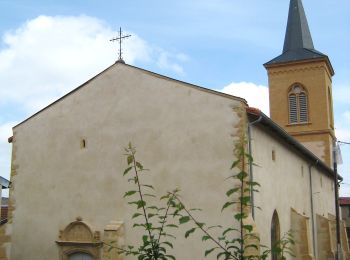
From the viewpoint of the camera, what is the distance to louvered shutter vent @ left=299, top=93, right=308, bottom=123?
95.1 ft

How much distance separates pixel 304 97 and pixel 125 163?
17887 mm

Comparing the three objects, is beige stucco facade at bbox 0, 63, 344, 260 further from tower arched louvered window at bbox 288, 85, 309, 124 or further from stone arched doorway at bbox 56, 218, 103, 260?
tower arched louvered window at bbox 288, 85, 309, 124

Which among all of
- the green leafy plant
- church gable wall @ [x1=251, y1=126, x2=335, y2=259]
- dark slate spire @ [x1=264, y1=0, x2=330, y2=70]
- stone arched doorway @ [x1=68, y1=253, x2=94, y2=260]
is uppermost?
dark slate spire @ [x1=264, y1=0, x2=330, y2=70]

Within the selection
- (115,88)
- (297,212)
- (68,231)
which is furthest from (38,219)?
(297,212)

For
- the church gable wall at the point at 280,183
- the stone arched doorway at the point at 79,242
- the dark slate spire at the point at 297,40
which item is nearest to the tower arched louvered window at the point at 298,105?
the dark slate spire at the point at 297,40

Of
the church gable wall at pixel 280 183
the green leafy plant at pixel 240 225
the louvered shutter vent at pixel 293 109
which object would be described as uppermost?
the louvered shutter vent at pixel 293 109

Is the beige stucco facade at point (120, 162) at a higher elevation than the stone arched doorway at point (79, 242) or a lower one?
higher

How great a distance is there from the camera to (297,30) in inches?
1246

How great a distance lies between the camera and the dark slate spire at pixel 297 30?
102ft

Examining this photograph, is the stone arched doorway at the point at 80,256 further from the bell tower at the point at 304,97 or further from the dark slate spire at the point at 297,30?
the dark slate spire at the point at 297,30

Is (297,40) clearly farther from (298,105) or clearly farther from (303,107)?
(303,107)

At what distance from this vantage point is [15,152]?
53.5ft

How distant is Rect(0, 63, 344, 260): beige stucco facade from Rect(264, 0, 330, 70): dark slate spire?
14.1 m

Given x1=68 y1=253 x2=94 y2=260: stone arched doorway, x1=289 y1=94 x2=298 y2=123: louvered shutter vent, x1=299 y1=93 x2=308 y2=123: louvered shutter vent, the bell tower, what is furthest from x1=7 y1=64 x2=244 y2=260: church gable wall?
x1=299 y1=93 x2=308 y2=123: louvered shutter vent
